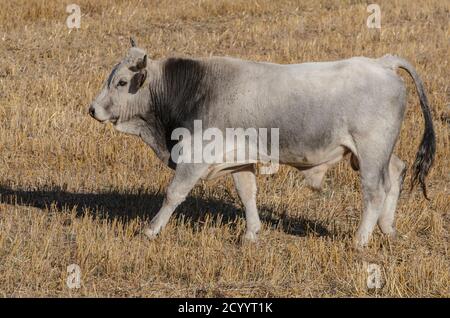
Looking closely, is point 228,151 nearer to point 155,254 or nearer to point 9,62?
point 155,254

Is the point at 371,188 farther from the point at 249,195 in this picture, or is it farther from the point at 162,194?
the point at 162,194

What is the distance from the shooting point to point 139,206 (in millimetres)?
9141

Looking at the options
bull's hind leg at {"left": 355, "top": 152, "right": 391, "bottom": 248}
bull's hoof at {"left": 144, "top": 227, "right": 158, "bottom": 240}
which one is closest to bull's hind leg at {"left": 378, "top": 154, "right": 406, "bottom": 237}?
bull's hind leg at {"left": 355, "top": 152, "right": 391, "bottom": 248}

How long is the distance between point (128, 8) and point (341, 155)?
10434 mm

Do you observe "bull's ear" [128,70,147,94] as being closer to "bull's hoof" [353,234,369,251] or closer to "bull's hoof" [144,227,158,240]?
"bull's hoof" [144,227,158,240]

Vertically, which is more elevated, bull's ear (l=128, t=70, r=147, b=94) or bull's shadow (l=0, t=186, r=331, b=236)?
bull's ear (l=128, t=70, r=147, b=94)

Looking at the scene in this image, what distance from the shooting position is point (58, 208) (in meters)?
8.98

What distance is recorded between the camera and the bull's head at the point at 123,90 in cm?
803

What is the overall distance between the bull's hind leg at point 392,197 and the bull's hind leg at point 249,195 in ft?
3.40

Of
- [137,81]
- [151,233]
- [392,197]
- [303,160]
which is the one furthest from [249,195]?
[137,81]

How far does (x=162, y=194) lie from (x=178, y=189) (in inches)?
68.6

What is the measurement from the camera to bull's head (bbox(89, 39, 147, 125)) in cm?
803

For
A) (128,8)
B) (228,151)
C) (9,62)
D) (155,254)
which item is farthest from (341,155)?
(128,8)

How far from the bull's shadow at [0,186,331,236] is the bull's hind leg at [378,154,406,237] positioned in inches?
21.9
